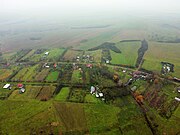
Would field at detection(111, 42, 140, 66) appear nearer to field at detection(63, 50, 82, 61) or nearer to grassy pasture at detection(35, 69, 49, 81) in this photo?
field at detection(63, 50, 82, 61)

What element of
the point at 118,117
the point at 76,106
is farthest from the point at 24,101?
the point at 118,117

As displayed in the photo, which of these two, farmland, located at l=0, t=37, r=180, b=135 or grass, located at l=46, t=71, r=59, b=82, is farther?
grass, located at l=46, t=71, r=59, b=82

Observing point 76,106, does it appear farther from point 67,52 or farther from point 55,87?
point 67,52

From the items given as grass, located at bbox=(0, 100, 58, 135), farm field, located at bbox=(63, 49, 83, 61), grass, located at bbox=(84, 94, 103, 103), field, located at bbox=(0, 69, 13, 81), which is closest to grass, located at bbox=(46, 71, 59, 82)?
grass, located at bbox=(0, 100, 58, 135)

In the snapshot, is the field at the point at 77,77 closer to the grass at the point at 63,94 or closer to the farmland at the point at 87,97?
the farmland at the point at 87,97

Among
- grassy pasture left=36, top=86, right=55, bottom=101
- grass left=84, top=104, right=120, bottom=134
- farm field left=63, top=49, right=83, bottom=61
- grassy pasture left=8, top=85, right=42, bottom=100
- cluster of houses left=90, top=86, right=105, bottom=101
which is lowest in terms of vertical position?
farm field left=63, top=49, right=83, bottom=61

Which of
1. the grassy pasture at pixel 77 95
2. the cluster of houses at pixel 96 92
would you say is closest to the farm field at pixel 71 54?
the grassy pasture at pixel 77 95
